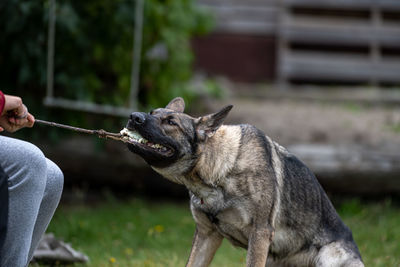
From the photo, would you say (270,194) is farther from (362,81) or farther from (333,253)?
(362,81)

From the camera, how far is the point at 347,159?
6430 millimetres

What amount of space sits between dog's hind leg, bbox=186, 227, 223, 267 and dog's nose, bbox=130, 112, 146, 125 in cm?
91

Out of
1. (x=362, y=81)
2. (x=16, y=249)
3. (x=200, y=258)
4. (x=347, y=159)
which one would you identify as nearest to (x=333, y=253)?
(x=200, y=258)

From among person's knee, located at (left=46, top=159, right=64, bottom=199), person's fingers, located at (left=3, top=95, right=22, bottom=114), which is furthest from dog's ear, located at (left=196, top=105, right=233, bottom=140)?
person's fingers, located at (left=3, top=95, right=22, bottom=114)

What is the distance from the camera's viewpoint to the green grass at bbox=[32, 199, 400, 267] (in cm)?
475

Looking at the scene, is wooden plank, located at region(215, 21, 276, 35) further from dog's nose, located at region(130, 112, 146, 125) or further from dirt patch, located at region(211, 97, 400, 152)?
dog's nose, located at region(130, 112, 146, 125)

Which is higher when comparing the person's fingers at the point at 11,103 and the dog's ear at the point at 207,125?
the person's fingers at the point at 11,103

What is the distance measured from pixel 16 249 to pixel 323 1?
25.2 ft

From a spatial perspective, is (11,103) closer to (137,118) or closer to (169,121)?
(137,118)

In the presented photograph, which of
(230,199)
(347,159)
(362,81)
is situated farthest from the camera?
(362,81)

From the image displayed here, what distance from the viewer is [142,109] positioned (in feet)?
21.9

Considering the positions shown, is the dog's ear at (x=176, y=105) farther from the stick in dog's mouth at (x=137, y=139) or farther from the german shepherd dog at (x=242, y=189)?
the stick in dog's mouth at (x=137, y=139)

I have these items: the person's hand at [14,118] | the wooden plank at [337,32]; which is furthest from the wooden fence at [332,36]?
the person's hand at [14,118]

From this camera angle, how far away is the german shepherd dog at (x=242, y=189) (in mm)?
3326
